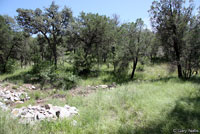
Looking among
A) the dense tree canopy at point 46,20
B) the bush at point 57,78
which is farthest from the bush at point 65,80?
the dense tree canopy at point 46,20

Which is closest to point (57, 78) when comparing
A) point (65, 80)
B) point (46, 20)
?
point (65, 80)

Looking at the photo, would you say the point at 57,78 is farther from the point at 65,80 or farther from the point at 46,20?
the point at 46,20

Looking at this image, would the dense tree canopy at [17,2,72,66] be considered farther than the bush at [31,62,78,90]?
Yes

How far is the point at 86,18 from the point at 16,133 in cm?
1333

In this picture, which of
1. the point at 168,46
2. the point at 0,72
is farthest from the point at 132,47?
the point at 0,72

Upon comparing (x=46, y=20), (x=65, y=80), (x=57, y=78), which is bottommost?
(x=65, y=80)

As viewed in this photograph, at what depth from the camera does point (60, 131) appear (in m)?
2.70

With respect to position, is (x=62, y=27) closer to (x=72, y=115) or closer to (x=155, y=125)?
(x=72, y=115)

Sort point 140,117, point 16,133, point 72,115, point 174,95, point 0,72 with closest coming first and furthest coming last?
point 16,133
point 140,117
point 72,115
point 174,95
point 0,72

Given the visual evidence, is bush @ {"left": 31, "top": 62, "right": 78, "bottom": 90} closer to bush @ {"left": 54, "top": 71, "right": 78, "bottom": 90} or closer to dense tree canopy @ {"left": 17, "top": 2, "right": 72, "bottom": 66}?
bush @ {"left": 54, "top": 71, "right": 78, "bottom": 90}

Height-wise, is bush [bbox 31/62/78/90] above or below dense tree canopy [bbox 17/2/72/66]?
below

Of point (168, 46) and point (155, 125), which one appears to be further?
point (168, 46)

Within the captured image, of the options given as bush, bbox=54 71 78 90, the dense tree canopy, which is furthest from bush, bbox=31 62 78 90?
the dense tree canopy

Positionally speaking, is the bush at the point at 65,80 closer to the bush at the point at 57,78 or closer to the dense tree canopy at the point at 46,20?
the bush at the point at 57,78
